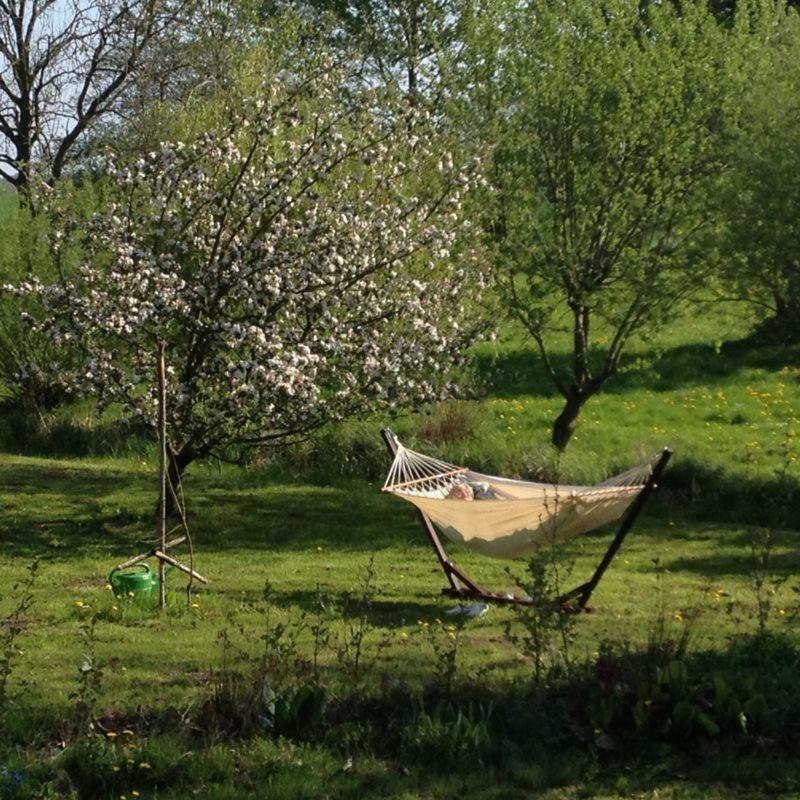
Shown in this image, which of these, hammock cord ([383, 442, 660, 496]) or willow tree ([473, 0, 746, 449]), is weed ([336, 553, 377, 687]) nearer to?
hammock cord ([383, 442, 660, 496])

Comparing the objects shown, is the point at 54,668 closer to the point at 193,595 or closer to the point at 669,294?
the point at 193,595

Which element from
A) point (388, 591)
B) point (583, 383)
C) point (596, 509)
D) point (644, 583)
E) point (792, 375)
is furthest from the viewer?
point (792, 375)

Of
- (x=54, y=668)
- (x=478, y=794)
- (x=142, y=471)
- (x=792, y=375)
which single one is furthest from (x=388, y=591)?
(x=792, y=375)

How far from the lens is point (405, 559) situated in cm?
1077

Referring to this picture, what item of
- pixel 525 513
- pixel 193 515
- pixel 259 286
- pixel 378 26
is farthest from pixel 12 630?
pixel 378 26

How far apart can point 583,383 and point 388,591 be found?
6073mm

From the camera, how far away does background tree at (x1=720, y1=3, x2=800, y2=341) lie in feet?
41.0

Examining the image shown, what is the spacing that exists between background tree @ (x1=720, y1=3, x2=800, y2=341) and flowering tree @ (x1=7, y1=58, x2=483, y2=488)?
10.1 feet

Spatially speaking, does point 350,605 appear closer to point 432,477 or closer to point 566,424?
point 432,477

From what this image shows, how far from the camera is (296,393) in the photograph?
412 inches

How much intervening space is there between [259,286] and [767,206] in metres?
5.29

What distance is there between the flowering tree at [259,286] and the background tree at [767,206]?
3.08 metres

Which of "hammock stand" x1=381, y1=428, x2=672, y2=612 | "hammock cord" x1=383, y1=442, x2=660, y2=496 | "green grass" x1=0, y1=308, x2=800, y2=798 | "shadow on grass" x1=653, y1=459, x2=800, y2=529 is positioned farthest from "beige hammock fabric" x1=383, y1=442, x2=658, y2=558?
"shadow on grass" x1=653, y1=459, x2=800, y2=529

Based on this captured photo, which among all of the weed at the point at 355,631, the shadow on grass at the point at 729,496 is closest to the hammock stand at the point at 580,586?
the weed at the point at 355,631
